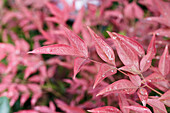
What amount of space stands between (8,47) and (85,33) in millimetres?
354

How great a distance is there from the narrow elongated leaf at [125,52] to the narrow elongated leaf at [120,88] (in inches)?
1.8

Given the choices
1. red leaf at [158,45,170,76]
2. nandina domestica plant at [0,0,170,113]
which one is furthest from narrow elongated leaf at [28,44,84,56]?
red leaf at [158,45,170,76]

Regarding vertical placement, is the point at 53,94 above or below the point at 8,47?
below

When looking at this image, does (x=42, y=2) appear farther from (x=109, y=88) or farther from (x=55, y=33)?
(x=109, y=88)

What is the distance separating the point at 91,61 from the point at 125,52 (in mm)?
163

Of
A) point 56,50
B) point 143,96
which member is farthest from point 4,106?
point 143,96

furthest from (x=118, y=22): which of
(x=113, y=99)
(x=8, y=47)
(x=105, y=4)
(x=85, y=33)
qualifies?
(x=8, y=47)

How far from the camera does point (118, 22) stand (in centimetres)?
85

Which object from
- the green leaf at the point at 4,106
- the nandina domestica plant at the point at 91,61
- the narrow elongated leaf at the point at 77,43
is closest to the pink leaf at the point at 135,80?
the nandina domestica plant at the point at 91,61

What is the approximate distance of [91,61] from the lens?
19.8 inches

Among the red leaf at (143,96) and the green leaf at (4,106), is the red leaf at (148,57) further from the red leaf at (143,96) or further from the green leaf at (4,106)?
the green leaf at (4,106)

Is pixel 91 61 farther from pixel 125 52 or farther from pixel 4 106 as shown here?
pixel 4 106

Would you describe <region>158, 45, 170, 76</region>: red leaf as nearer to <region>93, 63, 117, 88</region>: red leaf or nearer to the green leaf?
<region>93, 63, 117, 88</region>: red leaf

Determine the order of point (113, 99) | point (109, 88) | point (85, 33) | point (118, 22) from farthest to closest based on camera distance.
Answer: point (118, 22) < point (85, 33) < point (113, 99) < point (109, 88)
